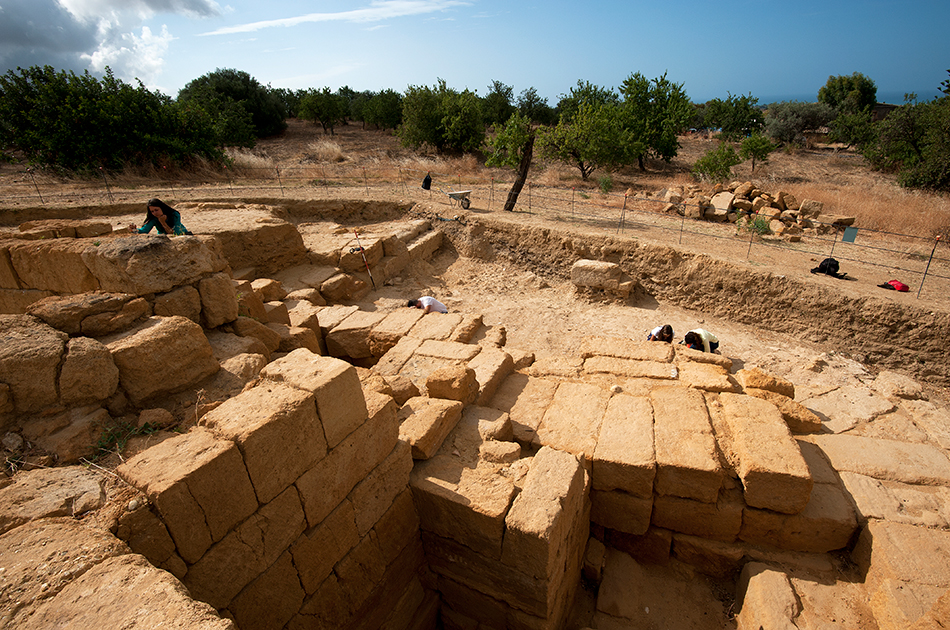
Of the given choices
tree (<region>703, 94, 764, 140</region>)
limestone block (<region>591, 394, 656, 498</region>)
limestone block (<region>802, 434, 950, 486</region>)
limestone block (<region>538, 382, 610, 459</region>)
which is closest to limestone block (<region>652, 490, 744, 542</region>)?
limestone block (<region>591, 394, 656, 498</region>)

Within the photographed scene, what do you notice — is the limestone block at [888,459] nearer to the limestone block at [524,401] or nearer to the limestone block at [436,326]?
the limestone block at [524,401]

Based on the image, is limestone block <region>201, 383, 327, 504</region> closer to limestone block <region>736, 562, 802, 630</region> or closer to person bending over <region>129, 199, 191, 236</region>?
limestone block <region>736, 562, 802, 630</region>

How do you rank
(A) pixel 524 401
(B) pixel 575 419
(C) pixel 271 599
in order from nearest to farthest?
(C) pixel 271 599 < (B) pixel 575 419 < (A) pixel 524 401

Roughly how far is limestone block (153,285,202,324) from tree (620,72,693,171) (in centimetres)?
2462

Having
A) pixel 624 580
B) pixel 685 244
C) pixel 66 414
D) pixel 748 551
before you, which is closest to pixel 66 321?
pixel 66 414

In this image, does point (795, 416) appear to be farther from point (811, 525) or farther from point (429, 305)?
point (429, 305)

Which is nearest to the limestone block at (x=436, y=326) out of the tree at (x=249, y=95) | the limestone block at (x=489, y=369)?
the limestone block at (x=489, y=369)

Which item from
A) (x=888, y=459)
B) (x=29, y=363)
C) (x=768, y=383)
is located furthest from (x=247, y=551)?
(x=888, y=459)

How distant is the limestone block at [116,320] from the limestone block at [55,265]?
1227mm

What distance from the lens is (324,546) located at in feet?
10.7

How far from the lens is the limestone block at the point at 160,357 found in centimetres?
334

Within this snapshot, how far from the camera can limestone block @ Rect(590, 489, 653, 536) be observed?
4.39 m

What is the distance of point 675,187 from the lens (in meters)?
19.7

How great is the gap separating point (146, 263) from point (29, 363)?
60.4 inches
